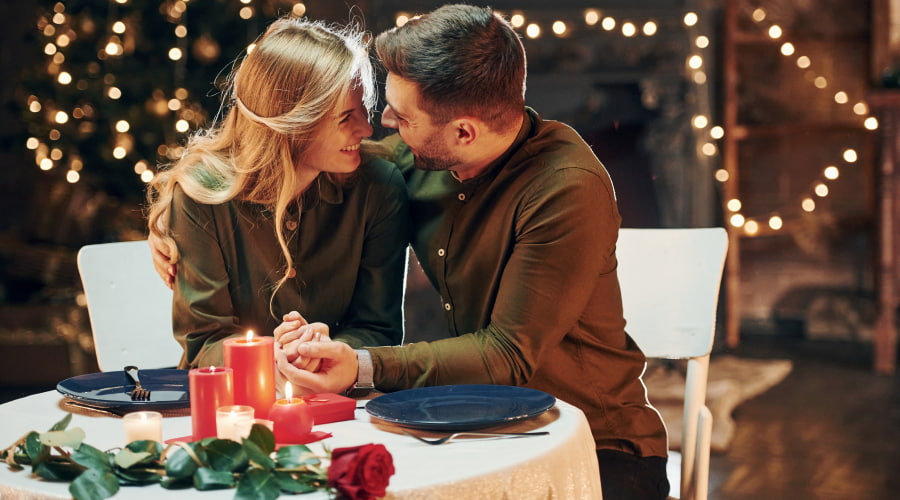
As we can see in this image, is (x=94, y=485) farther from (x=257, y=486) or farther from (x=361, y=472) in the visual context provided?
(x=361, y=472)

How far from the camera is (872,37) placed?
5.12m

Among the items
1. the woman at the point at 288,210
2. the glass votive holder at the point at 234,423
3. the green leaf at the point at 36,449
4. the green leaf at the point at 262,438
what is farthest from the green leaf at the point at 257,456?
the woman at the point at 288,210

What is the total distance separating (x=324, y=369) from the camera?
151 cm

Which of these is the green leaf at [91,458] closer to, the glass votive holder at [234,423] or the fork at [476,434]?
the glass votive holder at [234,423]

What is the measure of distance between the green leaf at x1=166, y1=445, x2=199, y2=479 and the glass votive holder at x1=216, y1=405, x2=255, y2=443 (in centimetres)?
11

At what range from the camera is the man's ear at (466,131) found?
176cm

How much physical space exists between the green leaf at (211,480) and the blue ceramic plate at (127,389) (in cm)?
37

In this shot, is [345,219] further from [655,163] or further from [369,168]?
[655,163]

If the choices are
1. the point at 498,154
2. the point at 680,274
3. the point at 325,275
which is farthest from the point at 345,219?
the point at 680,274

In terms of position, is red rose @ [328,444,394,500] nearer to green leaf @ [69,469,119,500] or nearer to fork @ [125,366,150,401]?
green leaf @ [69,469,119,500]

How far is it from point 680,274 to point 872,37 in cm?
366

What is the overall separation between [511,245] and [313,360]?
1.46 ft

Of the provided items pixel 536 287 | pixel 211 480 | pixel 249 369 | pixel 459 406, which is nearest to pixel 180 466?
pixel 211 480

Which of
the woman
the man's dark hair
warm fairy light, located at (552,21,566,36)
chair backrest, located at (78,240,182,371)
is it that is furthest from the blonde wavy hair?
warm fairy light, located at (552,21,566,36)
